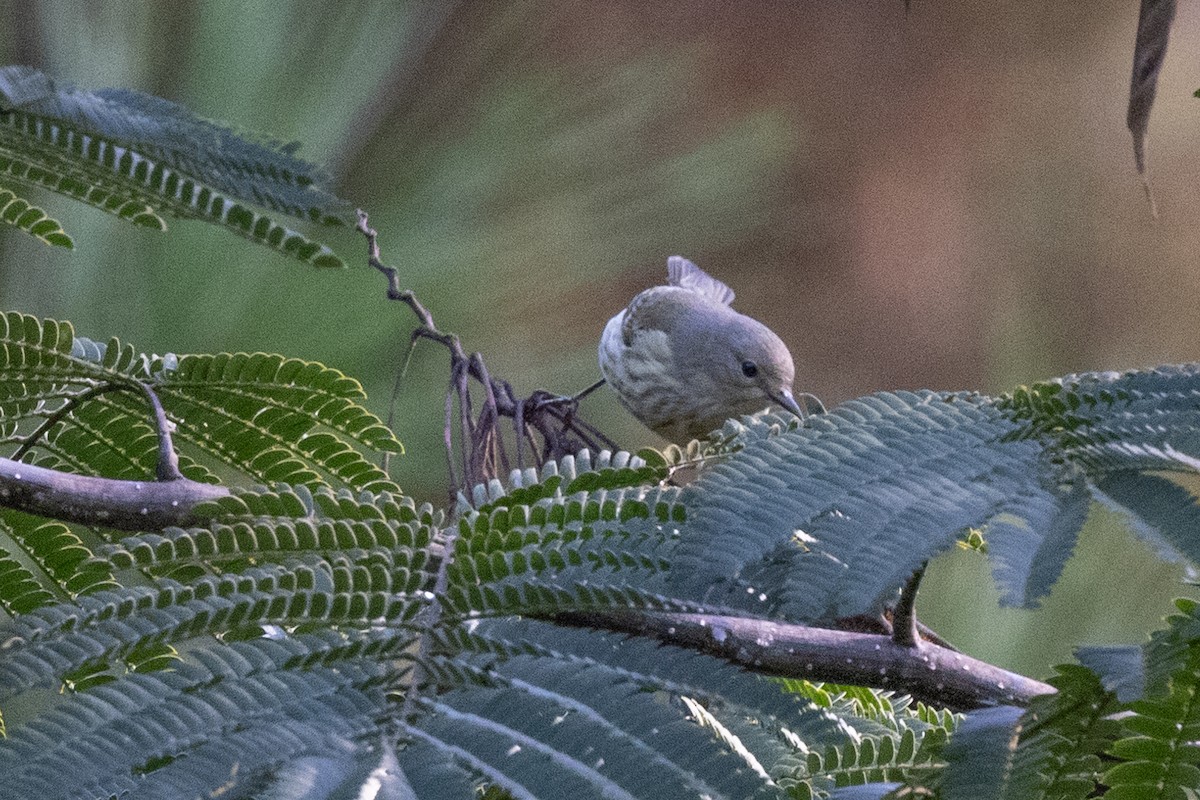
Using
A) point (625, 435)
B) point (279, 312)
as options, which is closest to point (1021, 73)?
point (625, 435)

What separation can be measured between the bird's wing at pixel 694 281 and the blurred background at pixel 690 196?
0.55 metres

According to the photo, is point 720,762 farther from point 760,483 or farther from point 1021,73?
point 1021,73

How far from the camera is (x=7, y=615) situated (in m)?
0.77

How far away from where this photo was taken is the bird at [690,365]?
1.85 metres

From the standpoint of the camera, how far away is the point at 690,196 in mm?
3123

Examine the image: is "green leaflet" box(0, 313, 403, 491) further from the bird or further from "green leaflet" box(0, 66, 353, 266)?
the bird

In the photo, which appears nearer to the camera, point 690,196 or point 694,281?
point 694,281

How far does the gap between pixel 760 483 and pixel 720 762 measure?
0.44ft

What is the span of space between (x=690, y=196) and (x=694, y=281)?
2.67 feet

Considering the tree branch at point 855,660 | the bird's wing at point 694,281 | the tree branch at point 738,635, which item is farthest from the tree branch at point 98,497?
the bird's wing at point 694,281

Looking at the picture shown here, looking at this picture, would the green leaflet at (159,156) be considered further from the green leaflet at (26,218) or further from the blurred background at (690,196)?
the blurred background at (690,196)

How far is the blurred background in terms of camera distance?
2.49 m

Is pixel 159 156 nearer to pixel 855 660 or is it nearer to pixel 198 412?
pixel 198 412

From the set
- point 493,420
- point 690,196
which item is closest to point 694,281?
point 690,196
